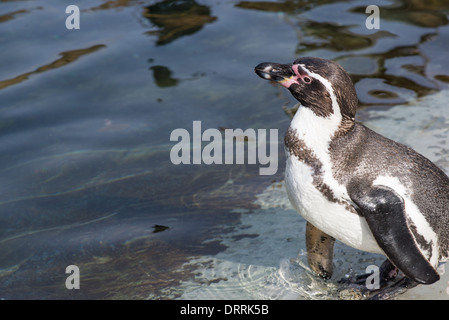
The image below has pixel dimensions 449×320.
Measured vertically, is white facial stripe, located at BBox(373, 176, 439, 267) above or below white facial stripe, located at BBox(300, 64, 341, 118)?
below

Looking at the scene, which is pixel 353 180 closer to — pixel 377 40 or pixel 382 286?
pixel 382 286

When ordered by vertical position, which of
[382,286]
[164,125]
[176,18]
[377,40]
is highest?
[176,18]

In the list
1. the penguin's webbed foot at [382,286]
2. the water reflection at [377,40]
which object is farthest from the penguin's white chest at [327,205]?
the water reflection at [377,40]

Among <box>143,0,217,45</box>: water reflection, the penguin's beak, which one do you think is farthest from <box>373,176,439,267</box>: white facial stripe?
<box>143,0,217,45</box>: water reflection

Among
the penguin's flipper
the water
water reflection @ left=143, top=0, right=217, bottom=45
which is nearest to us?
the penguin's flipper

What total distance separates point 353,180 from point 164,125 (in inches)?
129

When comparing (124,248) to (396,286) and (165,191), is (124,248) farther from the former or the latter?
(396,286)

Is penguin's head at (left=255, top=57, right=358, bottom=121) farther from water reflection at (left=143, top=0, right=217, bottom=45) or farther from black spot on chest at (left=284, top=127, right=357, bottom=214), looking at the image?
water reflection at (left=143, top=0, right=217, bottom=45)

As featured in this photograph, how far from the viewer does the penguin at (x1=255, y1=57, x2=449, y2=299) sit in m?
3.41

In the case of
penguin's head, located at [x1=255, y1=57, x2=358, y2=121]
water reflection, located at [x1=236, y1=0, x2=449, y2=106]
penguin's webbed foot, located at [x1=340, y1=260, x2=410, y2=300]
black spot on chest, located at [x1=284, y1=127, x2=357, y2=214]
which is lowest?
penguin's webbed foot, located at [x1=340, y1=260, x2=410, y2=300]

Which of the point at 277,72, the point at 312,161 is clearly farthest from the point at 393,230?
the point at 277,72

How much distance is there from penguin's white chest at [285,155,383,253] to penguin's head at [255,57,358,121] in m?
0.34

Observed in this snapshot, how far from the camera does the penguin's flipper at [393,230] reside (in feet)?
11.1

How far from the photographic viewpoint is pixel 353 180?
11.5 feet
